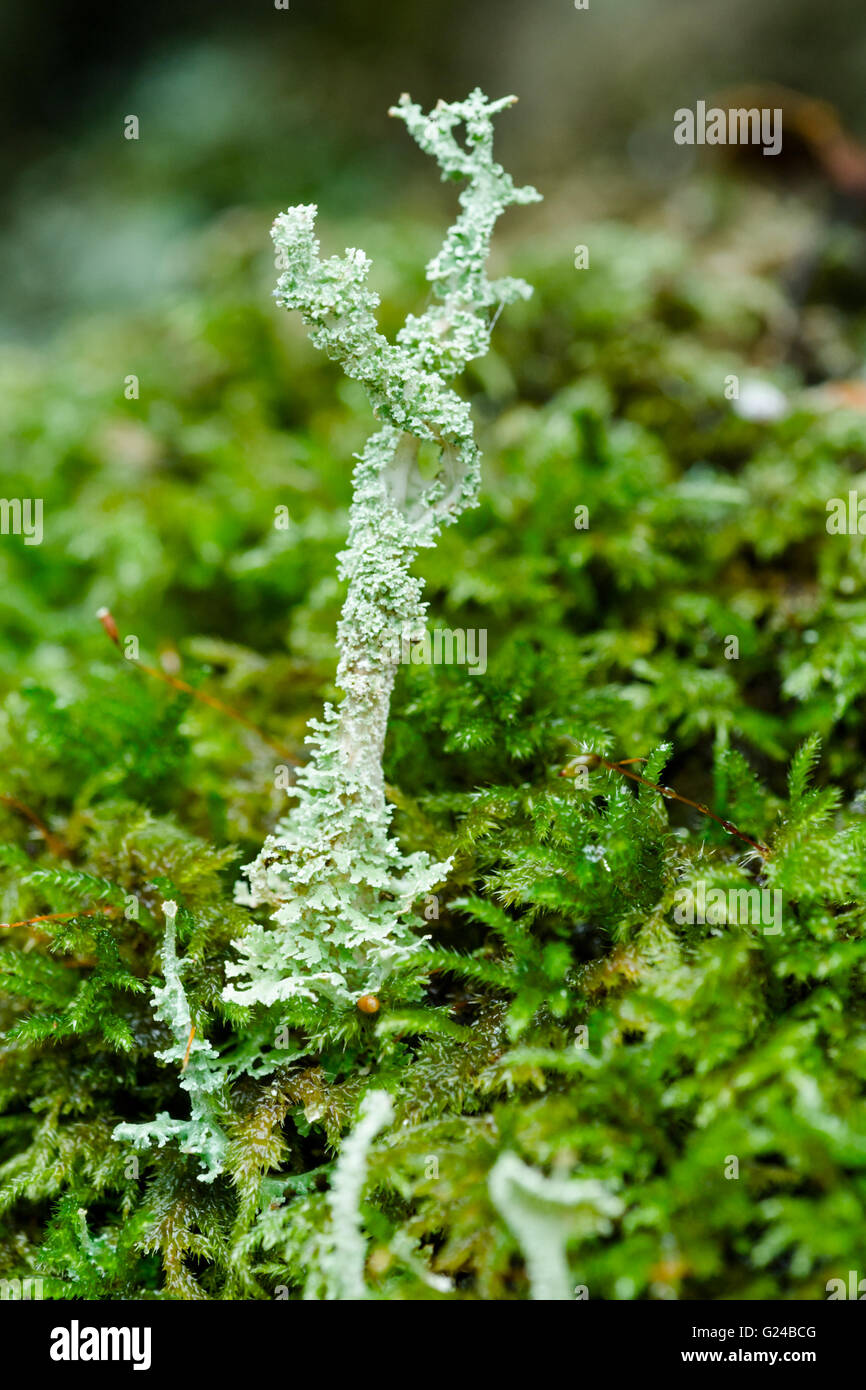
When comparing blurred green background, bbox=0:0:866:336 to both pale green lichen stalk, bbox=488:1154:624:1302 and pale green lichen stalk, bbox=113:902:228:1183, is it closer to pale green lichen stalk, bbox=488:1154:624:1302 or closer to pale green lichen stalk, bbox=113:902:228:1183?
pale green lichen stalk, bbox=113:902:228:1183

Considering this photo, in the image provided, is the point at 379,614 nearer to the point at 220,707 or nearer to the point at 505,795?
the point at 505,795

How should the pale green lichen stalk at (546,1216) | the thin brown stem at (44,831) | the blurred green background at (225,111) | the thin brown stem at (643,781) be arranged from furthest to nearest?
the blurred green background at (225,111)
the thin brown stem at (44,831)
the thin brown stem at (643,781)
the pale green lichen stalk at (546,1216)

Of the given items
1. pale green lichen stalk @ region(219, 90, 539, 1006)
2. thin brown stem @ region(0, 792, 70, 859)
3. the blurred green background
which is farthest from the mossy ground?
the blurred green background

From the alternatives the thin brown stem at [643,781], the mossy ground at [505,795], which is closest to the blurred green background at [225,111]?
the mossy ground at [505,795]

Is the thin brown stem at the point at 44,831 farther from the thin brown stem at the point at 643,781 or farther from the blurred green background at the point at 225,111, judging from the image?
the blurred green background at the point at 225,111

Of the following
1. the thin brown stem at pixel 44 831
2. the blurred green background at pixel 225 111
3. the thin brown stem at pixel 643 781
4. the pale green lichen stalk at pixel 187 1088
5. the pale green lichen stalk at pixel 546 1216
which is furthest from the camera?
the blurred green background at pixel 225 111

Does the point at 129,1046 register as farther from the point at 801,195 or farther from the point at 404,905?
the point at 801,195

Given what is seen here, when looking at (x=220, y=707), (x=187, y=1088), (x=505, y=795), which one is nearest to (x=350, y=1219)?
(x=187, y=1088)
